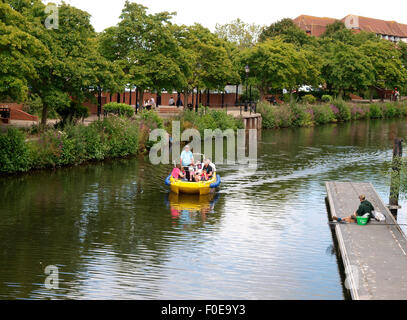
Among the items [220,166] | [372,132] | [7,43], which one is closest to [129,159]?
[220,166]

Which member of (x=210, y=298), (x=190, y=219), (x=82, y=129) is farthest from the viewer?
(x=82, y=129)

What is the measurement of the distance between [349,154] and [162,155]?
1317 centimetres

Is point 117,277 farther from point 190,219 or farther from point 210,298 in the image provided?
point 190,219

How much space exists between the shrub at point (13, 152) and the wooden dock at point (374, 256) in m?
15.2

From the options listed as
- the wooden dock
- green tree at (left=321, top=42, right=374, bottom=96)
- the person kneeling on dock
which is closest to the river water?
the wooden dock

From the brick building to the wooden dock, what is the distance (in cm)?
11525

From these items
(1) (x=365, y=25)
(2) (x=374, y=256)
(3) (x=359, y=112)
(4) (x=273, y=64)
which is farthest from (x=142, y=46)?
(1) (x=365, y=25)

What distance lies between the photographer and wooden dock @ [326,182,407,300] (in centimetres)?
1323

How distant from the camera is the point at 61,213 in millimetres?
22172

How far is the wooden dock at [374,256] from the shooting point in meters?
13.2

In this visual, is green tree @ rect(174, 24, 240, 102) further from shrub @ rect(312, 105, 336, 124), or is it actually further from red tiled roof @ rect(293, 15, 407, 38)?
red tiled roof @ rect(293, 15, 407, 38)

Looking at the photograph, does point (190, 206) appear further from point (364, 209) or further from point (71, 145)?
point (71, 145)

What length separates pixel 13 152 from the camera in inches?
1125

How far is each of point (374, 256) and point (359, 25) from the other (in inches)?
5461
